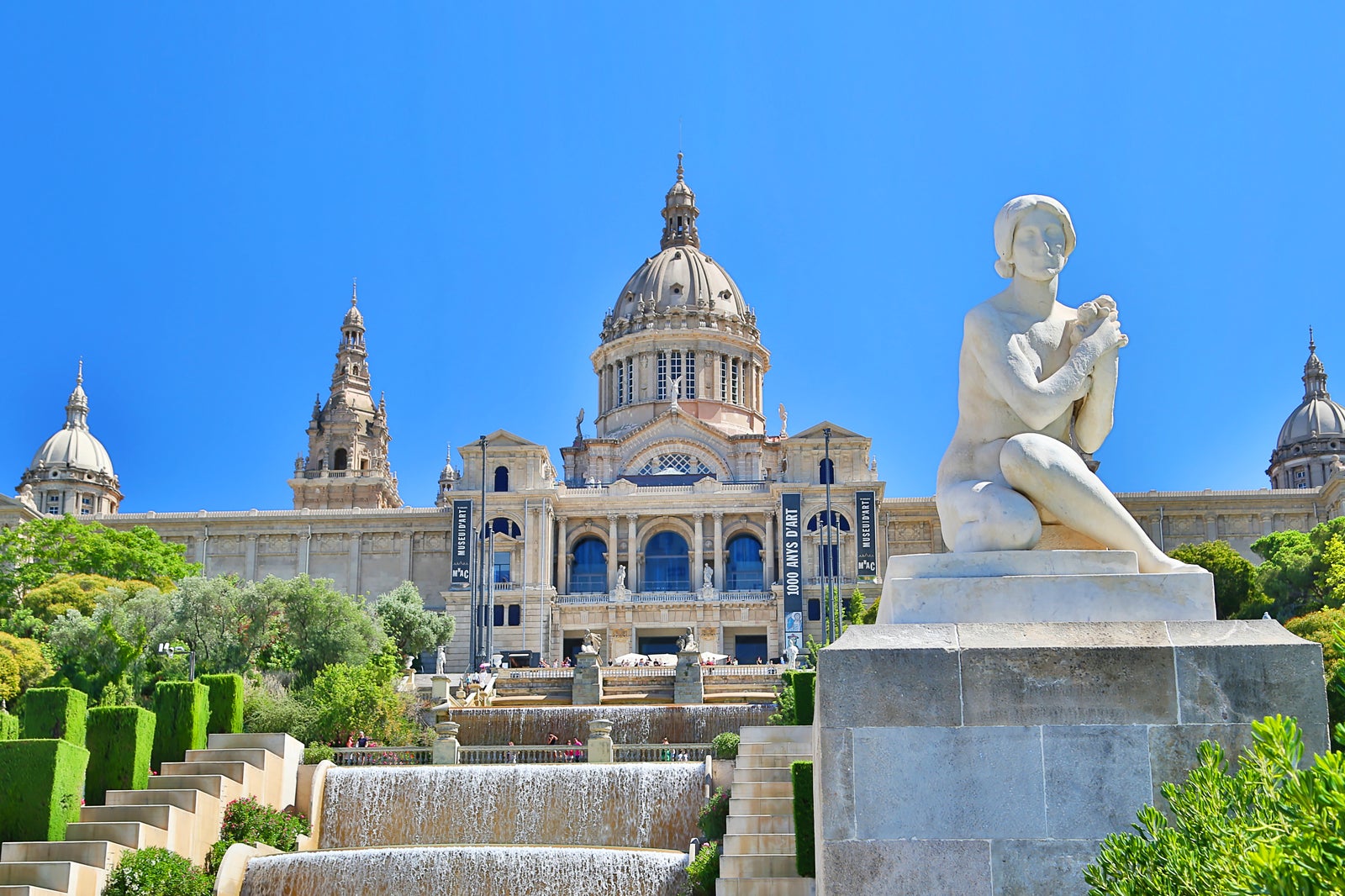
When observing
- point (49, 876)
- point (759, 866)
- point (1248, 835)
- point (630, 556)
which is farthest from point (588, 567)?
point (1248, 835)

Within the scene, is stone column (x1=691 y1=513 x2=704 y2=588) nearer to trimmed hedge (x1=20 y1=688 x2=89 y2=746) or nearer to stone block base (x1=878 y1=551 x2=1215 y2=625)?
trimmed hedge (x1=20 y1=688 x2=89 y2=746)

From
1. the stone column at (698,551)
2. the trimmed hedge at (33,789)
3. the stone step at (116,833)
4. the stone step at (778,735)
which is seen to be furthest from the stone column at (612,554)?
the trimmed hedge at (33,789)

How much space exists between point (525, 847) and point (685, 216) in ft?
267

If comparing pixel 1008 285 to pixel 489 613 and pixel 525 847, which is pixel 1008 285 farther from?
pixel 489 613

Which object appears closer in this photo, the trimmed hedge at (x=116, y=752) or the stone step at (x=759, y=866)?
the stone step at (x=759, y=866)

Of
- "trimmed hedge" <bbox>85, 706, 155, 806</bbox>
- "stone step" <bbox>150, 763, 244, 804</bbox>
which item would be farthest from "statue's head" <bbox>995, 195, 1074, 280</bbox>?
"trimmed hedge" <bbox>85, 706, 155, 806</bbox>

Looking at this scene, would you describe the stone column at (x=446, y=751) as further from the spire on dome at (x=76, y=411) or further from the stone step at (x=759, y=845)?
the spire on dome at (x=76, y=411)

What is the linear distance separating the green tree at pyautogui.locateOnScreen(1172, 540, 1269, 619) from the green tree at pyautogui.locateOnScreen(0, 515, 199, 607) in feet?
145

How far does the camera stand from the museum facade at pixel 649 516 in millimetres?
72750

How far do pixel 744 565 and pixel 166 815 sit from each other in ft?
165

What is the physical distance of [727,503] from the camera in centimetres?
7669

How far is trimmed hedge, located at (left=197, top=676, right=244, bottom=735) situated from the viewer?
3453 cm

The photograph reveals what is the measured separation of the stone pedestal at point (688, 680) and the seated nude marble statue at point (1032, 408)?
40.4 metres

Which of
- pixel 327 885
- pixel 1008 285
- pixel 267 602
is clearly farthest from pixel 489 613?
pixel 1008 285
